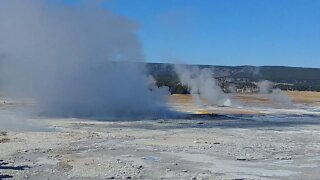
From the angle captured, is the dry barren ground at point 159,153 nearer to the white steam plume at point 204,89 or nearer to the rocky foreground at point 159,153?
the rocky foreground at point 159,153

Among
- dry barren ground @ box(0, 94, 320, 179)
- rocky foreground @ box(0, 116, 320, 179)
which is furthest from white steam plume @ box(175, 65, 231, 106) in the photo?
rocky foreground @ box(0, 116, 320, 179)

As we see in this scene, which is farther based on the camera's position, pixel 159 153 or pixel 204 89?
pixel 204 89

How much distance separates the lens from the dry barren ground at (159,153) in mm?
11398

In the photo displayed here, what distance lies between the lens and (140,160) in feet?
43.6

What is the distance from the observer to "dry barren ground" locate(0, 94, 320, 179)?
11398 mm

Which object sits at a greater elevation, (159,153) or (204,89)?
(204,89)

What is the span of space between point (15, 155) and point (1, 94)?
36361 mm

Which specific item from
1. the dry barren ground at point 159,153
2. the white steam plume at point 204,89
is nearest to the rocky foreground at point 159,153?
the dry barren ground at point 159,153

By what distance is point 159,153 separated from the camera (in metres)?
14.6

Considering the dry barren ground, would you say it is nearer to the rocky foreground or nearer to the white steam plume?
the rocky foreground

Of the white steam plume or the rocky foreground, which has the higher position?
the white steam plume

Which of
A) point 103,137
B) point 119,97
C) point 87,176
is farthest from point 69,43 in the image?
point 87,176

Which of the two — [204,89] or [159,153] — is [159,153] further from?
[204,89]

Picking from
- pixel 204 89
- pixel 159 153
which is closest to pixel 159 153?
pixel 159 153
